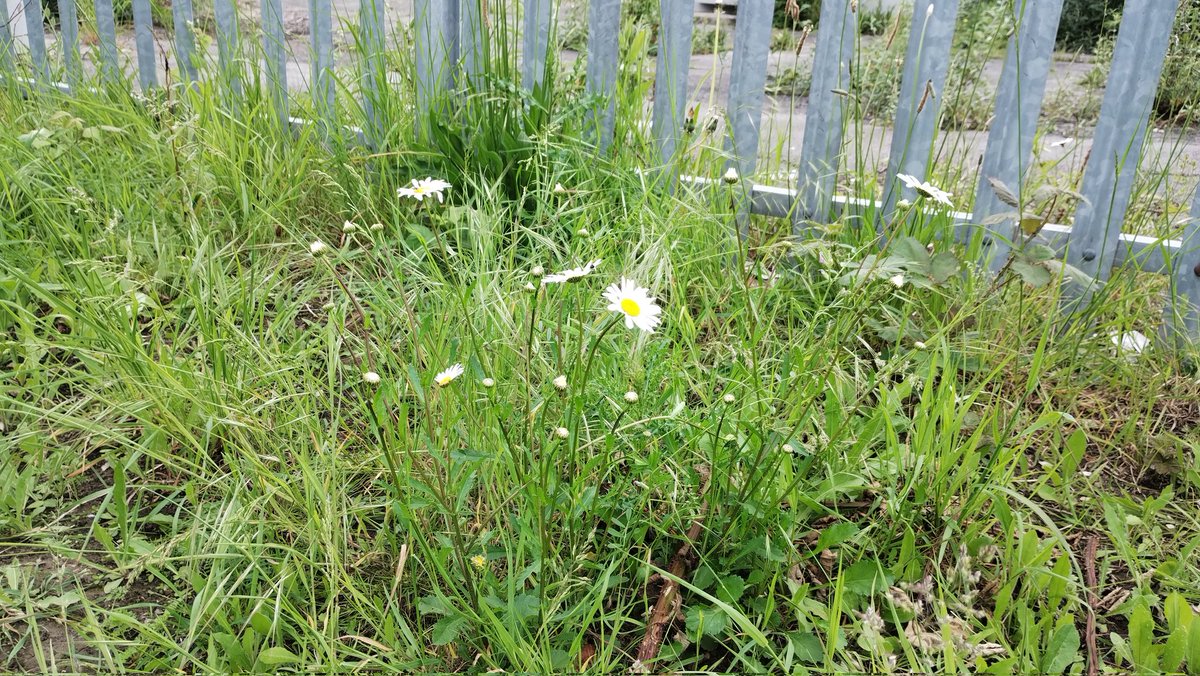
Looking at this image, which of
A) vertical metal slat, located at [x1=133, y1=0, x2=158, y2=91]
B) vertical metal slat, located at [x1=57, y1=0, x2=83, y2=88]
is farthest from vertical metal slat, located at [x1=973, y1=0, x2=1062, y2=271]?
vertical metal slat, located at [x1=57, y1=0, x2=83, y2=88]

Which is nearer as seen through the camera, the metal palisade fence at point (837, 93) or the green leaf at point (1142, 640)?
the green leaf at point (1142, 640)

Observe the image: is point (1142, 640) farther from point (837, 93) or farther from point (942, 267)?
point (837, 93)

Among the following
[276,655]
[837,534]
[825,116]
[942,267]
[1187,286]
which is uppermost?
[825,116]

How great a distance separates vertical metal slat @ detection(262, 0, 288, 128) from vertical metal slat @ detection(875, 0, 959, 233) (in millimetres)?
1787

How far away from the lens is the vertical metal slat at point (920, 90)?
249cm

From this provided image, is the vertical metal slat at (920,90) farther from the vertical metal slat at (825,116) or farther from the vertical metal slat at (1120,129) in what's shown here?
the vertical metal slat at (1120,129)

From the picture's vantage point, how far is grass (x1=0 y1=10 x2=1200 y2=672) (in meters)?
1.43

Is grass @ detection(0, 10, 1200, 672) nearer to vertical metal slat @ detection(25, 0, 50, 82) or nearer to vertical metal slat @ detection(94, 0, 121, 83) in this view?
vertical metal slat @ detection(94, 0, 121, 83)

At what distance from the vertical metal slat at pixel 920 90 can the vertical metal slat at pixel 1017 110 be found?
16 cm

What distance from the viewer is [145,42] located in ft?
11.5

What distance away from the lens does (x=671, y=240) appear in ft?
7.79

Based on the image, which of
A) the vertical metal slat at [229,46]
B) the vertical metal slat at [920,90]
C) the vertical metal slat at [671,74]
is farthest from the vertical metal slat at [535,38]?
the vertical metal slat at [920,90]

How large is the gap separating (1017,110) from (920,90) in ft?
0.85

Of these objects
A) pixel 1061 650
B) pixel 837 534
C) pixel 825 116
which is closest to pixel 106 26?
pixel 825 116
